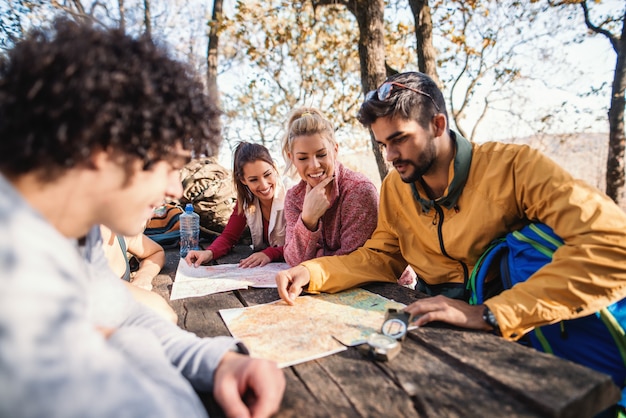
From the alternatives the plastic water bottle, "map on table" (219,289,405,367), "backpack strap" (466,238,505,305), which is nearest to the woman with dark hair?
the plastic water bottle

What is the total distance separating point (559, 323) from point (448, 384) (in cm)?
78

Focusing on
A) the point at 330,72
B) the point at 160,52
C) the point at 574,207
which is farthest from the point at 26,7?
the point at 574,207

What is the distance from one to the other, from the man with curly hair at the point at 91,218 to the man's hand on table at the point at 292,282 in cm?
54

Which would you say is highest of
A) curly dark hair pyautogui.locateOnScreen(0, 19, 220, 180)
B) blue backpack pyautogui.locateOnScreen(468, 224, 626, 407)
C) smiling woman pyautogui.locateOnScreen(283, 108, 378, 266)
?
curly dark hair pyautogui.locateOnScreen(0, 19, 220, 180)

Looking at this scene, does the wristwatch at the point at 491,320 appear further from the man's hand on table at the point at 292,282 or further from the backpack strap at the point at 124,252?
the backpack strap at the point at 124,252

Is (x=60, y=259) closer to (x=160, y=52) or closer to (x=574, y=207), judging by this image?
(x=160, y=52)

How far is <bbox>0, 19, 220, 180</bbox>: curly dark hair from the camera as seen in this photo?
0.72 meters

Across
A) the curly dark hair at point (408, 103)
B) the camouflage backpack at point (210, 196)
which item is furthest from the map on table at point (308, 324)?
the camouflage backpack at point (210, 196)

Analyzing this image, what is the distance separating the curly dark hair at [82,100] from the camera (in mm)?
721

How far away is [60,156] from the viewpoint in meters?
0.74

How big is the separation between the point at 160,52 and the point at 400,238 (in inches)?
57.0

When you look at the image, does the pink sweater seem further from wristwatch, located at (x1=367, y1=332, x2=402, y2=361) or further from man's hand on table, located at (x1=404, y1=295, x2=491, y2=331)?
wristwatch, located at (x1=367, y1=332, x2=402, y2=361)

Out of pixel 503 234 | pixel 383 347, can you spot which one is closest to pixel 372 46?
pixel 503 234

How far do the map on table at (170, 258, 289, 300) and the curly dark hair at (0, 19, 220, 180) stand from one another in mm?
1079
